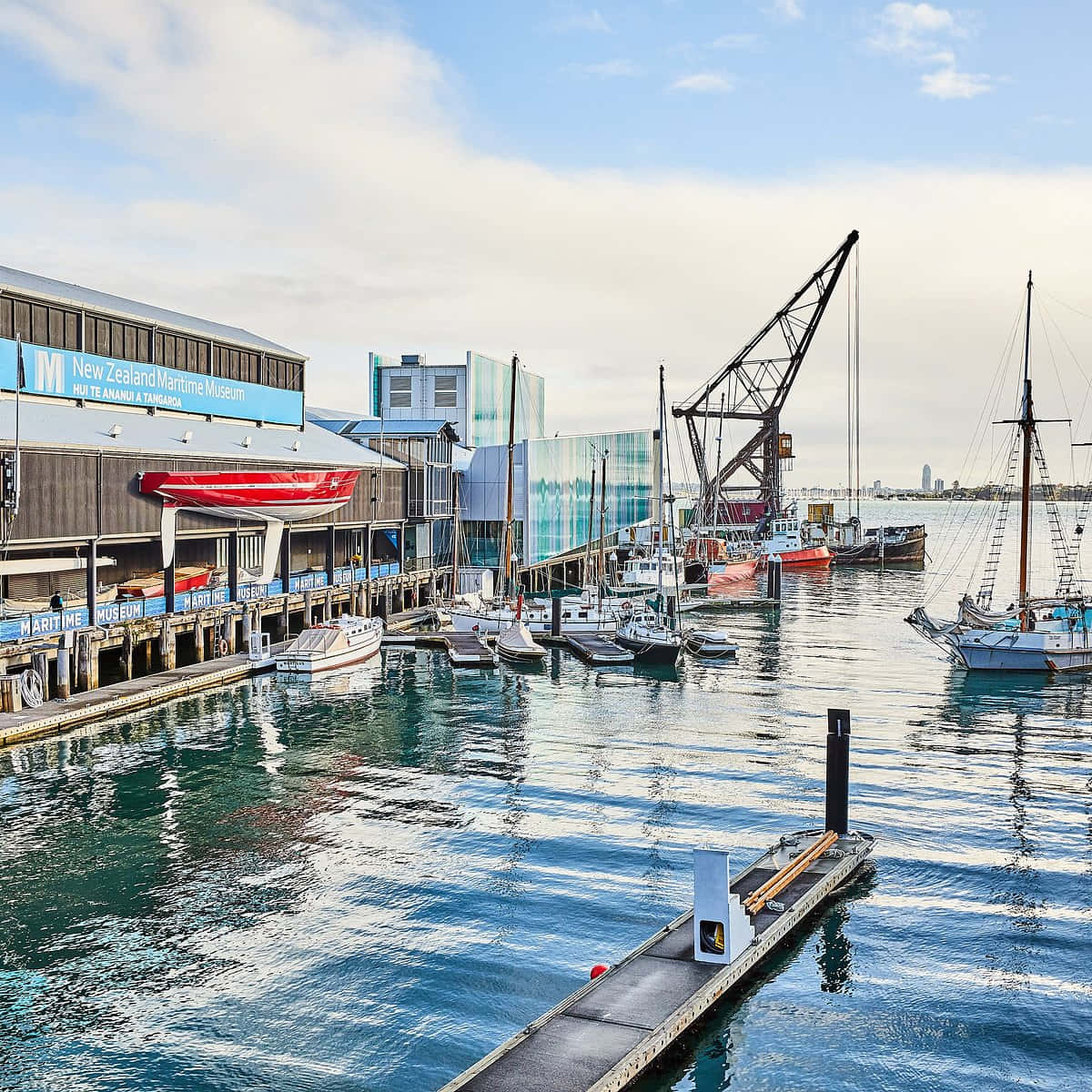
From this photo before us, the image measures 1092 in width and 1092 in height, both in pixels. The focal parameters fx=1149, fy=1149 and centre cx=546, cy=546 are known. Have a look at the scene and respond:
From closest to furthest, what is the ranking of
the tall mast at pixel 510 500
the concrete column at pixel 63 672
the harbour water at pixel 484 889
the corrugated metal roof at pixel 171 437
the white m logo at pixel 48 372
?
the harbour water at pixel 484 889 < the concrete column at pixel 63 672 < the corrugated metal roof at pixel 171 437 < the white m logo at pixel 48 372 < the tall mast at pixel 510 500

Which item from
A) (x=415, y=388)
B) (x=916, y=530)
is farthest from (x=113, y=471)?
(x=916, y=530)

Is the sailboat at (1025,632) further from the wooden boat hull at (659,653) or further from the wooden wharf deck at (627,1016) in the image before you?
the wooden wharf deck at (627,1016)

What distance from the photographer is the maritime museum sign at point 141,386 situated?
4888cm

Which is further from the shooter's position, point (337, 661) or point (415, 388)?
point (415, 388)

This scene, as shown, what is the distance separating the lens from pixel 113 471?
45812mm

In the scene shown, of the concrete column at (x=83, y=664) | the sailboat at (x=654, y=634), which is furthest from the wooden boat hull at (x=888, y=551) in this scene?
the concrete column at (x=83, y=664)

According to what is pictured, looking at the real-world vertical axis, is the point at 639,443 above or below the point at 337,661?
above

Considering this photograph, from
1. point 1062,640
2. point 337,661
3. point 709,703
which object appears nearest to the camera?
point 709,703

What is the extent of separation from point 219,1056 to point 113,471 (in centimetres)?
3325

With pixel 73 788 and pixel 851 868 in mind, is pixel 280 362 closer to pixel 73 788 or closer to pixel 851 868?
pixel 73 788

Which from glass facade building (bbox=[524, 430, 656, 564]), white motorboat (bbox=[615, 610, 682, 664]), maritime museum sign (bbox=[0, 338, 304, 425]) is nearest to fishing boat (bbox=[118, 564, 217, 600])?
maritime museum sign (bbox=[0, 338, 304, 425])

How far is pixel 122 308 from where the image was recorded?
185ft

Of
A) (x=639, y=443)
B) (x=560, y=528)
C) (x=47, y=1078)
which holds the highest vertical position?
(x=639, y=443)

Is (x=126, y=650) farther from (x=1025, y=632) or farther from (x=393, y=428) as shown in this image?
(x=1025, y=632)
